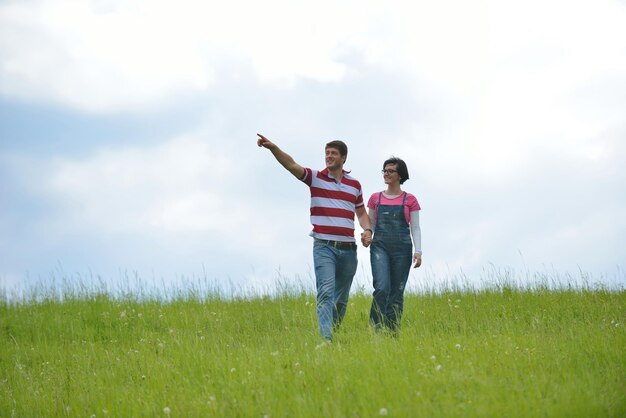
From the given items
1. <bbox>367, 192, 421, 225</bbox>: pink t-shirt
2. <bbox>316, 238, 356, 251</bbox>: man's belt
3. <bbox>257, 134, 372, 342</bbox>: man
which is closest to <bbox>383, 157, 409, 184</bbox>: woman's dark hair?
<bbox>367, 192, 421, 225</bbox>: pink t-shirt

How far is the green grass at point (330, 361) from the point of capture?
299 inches

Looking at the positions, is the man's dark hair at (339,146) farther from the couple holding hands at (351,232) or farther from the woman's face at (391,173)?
the woman's face at (391,173)

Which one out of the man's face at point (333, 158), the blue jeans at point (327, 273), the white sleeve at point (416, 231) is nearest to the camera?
the blue jeans at point (327, 273)

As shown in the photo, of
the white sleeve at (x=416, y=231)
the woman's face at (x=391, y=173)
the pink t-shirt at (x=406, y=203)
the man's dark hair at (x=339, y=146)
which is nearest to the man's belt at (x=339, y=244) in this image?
the pink t-shirt at (x=406, y=203)

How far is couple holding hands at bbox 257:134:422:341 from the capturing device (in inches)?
404

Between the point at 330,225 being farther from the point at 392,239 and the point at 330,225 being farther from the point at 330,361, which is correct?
the point at 330,361

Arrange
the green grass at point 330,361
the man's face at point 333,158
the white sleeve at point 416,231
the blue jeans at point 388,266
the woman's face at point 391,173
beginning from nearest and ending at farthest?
1. the green grass at point 330,361
2. the man's face at point 333,158
3. the blue jeans at point 388,266
4. the white sleeve at point 416,231
5. the woman's face at point 391,173

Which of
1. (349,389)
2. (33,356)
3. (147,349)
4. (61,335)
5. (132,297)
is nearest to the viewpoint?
(349,389)

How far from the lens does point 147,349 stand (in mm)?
12219

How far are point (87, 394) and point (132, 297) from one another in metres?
7.70

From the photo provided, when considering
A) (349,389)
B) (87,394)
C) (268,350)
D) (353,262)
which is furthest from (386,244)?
(87,394)

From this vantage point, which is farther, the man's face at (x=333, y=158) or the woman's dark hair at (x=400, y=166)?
the woman's dark hair at (x=400, y=166)

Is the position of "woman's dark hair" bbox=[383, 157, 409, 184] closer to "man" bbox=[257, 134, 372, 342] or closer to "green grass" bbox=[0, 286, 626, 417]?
"man" bbox=[257, 134, 372, 342]

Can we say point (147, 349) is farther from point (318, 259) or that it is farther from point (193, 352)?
point (318, 259)
